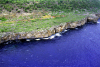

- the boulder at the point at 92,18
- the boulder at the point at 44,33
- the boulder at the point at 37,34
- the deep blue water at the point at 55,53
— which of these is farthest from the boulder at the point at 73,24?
the boulder at the point at 37,34

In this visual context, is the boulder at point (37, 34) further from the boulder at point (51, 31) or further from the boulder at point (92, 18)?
the boulder at point (92, 18)

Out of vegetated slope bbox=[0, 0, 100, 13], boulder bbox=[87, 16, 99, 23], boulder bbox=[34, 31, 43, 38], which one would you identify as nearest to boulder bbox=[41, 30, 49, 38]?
boulder bbox=[34, 31, 43, 38]

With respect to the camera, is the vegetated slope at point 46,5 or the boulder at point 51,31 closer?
the boulder at point 51,31

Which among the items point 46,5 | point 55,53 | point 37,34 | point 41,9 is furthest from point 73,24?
point 46,5

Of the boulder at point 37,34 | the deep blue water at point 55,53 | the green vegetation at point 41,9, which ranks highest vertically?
the green vegetation at point 41,9

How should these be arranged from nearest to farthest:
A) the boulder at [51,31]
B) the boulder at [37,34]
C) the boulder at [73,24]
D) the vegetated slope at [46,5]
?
the boulder at [37,34] → the boulder at [51,31] → the boulder at [73,24] → the vegetated slope at [46,5]

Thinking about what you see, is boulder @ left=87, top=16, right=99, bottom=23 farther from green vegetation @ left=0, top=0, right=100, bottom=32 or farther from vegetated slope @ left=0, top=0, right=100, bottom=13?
vegetated slope @ left=0, top=0, right=100, bottom=13

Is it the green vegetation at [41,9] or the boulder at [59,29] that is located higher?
the green vegetation at [41,9]
